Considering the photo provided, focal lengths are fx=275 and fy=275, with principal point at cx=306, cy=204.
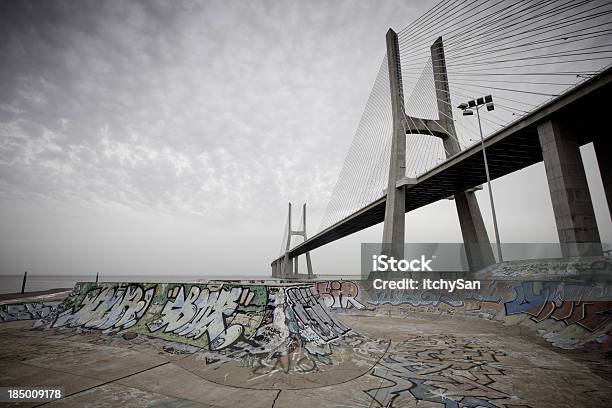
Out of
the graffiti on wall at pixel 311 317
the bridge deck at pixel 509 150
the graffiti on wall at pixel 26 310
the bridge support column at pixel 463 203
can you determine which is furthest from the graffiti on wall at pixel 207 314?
the bridge support column at pixel 463 203

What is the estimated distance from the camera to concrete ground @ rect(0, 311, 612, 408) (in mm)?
5066

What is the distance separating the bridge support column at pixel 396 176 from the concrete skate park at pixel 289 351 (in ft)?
40.4

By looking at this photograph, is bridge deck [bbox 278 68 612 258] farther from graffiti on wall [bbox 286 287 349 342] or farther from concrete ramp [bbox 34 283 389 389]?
graffiti on wall [bbox 286 287 349 342]

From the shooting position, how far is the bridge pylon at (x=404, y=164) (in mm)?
27078

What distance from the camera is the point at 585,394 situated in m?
5.48

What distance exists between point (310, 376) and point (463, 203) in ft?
97.3

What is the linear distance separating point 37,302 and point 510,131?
103 ft

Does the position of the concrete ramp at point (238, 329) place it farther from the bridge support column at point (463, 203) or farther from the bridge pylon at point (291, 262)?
the bridge pylon at point (291, 262)

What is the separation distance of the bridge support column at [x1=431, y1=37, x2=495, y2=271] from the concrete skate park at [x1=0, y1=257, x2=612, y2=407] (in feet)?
46.7

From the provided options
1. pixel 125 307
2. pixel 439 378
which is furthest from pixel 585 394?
pixel 125 307

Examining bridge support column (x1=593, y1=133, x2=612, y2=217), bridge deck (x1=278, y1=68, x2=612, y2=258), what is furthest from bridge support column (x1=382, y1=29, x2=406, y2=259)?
bridge support column (x1=593, y1=133, x2=612, y2=217)

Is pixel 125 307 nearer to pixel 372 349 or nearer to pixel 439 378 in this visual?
pixel 372 349

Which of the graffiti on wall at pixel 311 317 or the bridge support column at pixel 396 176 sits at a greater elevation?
the bridge support column at pixel 396 176

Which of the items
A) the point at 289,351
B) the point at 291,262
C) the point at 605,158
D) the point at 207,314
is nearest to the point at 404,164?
the point at 605,158
